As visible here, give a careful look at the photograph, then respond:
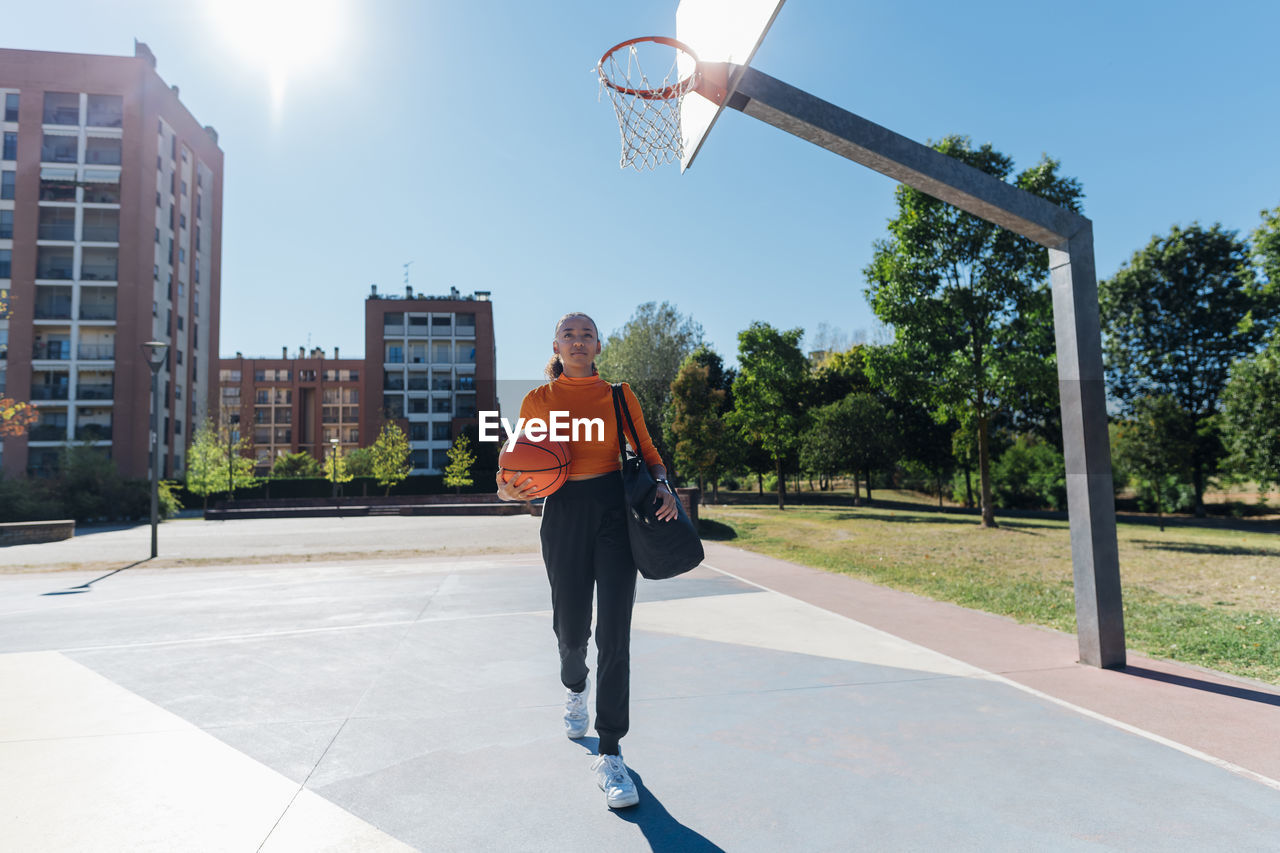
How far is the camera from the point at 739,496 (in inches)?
1816

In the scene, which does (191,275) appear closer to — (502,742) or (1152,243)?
(502,742)

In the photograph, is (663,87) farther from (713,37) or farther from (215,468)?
(215,468)

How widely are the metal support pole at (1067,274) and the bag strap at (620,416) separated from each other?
268cm

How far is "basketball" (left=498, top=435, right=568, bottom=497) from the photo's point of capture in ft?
9.42

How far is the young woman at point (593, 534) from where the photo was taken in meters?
2.92

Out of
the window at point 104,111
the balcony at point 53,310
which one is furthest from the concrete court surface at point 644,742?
the window at point 104,111

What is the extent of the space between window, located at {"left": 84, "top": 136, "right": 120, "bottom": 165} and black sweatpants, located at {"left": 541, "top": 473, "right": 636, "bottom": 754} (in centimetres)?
5015

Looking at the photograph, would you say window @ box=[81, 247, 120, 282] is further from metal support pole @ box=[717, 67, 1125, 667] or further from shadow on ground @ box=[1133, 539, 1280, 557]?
shadow on ground @ box=[1133, 539, 1280, 557]

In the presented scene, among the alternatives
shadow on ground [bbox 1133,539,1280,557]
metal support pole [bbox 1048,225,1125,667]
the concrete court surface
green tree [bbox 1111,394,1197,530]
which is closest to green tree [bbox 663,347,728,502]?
green tree [bbox 1111,394,1197,530]

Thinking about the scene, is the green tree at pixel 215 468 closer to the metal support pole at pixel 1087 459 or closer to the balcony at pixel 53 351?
the balcony at pixel 53 351

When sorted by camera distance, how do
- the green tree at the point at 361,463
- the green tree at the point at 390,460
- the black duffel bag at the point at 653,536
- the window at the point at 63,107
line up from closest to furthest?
1. the black duffel bag at the point at 653,536
2. the window at the point at 63,107
3. the green tree at the point at 390,460
4. the green tree at the point at 361,463

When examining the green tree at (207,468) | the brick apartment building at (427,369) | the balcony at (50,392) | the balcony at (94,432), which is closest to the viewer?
the balcony at (94,432)

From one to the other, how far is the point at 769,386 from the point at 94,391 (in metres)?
38.3

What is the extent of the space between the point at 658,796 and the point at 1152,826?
1894 mm
